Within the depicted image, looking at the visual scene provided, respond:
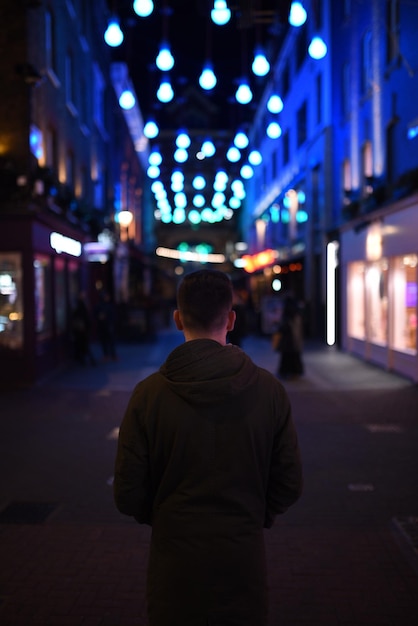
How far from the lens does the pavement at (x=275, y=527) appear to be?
12.9ft

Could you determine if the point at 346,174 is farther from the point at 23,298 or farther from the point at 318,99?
the point at 23,298

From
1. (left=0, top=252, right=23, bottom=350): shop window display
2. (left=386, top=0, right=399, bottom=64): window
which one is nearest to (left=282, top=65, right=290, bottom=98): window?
(left=386, top=0, right=399, bottom=64): window

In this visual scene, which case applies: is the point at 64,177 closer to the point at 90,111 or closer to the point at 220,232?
the point at 90,111

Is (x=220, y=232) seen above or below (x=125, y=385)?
above

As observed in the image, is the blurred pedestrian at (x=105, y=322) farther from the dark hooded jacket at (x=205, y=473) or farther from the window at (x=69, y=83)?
the dark hooded jacket at (x=205, y=473)

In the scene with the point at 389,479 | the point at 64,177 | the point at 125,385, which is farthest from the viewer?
the point at 64,177

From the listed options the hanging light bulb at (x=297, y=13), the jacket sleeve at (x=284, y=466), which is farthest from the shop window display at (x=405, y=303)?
the jacket sleeve at (x=284, y=466)

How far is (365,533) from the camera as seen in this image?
16.7ft

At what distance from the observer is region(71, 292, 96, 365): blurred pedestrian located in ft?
54.9

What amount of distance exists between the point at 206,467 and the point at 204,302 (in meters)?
0.58

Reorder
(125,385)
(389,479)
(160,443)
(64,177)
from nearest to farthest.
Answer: (160,443) → (389,479) → (125,385) → (64,177)

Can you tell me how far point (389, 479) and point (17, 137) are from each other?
10374 millimetres

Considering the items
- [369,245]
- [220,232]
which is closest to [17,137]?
[369,245]

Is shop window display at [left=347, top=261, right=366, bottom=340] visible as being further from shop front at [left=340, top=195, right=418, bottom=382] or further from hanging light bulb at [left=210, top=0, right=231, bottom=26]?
hanging light bulb at [left=210, top=0, right=231, bottom=26]
